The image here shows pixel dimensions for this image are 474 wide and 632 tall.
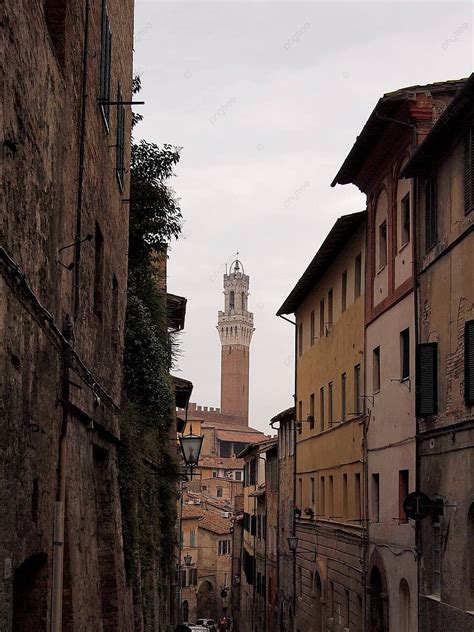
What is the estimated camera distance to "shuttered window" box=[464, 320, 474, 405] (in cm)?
1484

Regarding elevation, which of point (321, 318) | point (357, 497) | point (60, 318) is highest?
point (321, 318)

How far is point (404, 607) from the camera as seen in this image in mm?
19594

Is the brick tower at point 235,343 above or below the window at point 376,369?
above

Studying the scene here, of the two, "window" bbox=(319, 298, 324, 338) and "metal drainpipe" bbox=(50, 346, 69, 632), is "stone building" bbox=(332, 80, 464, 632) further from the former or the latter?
"metal drainpipe" bbox=(50, 346, 69, 632)

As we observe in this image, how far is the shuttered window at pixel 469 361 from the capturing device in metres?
14.8

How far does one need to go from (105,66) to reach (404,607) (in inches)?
478

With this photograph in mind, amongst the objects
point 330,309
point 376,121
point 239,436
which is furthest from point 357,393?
point 239,436

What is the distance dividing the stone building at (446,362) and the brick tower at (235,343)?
141387 mm

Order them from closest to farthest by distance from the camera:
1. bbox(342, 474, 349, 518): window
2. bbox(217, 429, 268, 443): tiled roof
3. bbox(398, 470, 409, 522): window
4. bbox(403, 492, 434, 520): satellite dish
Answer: bbox(403, 492, 434, 520): satellite dish
bbox(398, 470, 409, 522): window
bbox(342, 474, 349, 518): window
bbox(217, 429, 268, 443): tiled roof

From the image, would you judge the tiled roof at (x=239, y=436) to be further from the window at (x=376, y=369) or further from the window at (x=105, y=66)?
the window at (x=105, y=66)

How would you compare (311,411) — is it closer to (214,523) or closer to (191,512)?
(191,512)

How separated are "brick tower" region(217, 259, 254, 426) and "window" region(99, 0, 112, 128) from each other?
14699 centimetres

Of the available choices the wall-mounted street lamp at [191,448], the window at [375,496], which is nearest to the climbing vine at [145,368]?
the wall-mounted street lamp at [191,448]

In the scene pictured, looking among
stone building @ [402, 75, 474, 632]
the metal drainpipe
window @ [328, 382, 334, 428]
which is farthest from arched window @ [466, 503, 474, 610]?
window @ [328, 382, 334, 428]
